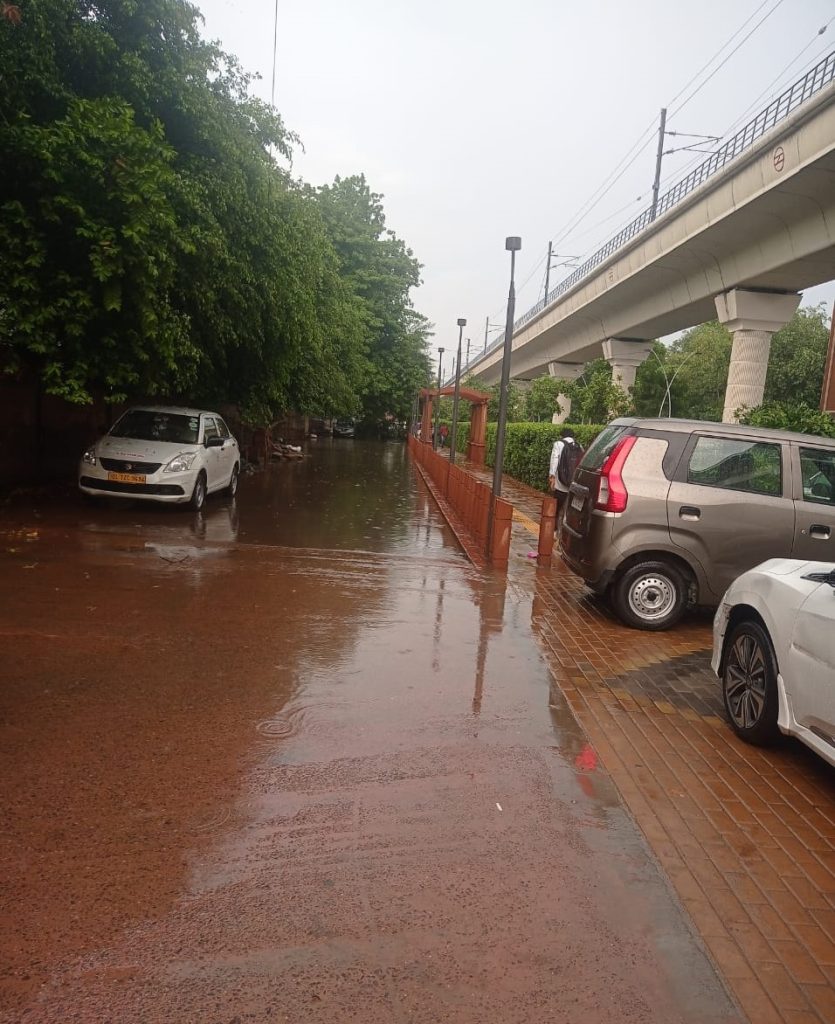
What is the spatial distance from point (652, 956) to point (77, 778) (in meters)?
2.63

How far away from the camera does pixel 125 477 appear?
11477 millimetres

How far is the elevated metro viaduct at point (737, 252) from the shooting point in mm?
14461

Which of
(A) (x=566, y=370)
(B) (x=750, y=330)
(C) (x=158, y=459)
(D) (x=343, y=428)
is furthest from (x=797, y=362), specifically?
(C) (x=158, y=459)

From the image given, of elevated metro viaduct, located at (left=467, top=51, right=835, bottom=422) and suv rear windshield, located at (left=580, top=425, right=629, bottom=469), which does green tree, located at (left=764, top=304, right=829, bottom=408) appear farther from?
suv rear windshield, located at (left=580, top=425, right=629, bottom=469)

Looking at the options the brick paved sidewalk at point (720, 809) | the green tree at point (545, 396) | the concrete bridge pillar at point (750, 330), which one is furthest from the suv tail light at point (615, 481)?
the green tree at point (545, 396)

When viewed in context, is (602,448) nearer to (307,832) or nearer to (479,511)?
(479,511)

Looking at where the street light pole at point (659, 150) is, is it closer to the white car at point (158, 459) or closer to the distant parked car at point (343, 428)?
the white car at point (158, 459)

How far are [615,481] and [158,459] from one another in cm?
728

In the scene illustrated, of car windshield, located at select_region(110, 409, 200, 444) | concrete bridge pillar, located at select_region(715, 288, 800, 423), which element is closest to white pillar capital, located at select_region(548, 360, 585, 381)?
concrete bridge pillar, located at select_region(715, 288, 800, 423)

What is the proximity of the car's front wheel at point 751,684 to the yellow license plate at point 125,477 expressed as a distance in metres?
8.88

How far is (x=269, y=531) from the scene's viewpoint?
37.7 feet

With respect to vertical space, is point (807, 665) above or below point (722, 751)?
above

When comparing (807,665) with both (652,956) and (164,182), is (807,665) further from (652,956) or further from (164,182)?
(164,182)

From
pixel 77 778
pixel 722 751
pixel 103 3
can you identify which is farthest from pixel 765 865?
pixel 103 3
